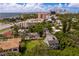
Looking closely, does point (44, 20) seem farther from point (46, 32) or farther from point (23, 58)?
point (23, 58)

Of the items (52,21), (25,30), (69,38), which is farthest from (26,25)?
(69,38)

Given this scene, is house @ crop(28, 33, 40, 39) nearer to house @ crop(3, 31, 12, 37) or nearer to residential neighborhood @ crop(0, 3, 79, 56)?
residential neighborhood @ crop(0, 3, 79, 56)

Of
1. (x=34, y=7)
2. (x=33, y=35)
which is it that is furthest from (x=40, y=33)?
(x=34, y=7)

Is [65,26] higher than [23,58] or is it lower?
higher

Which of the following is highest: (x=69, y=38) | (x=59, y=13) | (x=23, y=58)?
(x=59, y=13)

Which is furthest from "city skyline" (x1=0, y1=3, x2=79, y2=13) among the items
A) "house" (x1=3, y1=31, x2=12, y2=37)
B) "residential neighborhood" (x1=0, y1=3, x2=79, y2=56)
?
"house" (x1=3, y1=31, x2=12, y2=37)

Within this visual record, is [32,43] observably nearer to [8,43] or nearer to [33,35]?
[33,35]

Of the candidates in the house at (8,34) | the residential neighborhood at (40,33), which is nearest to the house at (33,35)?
the residential neighborhood at (40,33)

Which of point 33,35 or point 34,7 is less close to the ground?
point 34,7

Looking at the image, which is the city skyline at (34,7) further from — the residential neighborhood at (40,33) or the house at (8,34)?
the house at (8,34)

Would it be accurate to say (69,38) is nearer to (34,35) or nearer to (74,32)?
(74,32)

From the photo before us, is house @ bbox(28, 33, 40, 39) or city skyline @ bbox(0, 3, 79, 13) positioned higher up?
city skyline @ bbox(0, 3, 79, 13)
